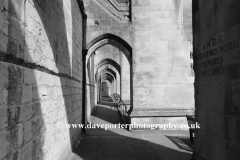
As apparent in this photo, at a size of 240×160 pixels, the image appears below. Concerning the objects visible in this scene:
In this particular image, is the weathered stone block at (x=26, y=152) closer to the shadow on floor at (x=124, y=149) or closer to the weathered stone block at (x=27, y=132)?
the weathered stone block at (x=27, y=132)

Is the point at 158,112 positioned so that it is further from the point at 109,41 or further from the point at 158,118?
the point at 109,41

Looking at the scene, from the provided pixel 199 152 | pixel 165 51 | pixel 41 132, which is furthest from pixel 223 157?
pixel 165 51

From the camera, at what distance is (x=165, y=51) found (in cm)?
746

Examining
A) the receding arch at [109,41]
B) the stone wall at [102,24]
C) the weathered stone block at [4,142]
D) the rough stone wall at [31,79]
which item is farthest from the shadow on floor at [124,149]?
the stone wall at [102,24]

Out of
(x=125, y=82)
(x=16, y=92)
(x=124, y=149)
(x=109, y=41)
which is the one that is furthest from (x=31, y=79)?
(x=125, y=82)

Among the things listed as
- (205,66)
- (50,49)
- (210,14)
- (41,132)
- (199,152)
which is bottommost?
(199,152)

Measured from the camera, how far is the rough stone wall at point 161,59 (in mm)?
7336

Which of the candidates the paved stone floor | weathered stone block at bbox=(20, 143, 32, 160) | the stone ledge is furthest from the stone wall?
weathered stone block at bbox=(20, 143, 32, 160)

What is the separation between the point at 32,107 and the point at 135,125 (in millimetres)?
5402

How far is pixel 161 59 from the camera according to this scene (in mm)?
7457

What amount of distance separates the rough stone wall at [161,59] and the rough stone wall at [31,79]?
14.0 ft

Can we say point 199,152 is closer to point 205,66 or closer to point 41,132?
point 205,66

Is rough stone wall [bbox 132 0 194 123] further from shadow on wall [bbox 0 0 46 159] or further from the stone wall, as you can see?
shadow on wall [bbox 0 0 46 159]

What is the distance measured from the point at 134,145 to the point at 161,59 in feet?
12.0
